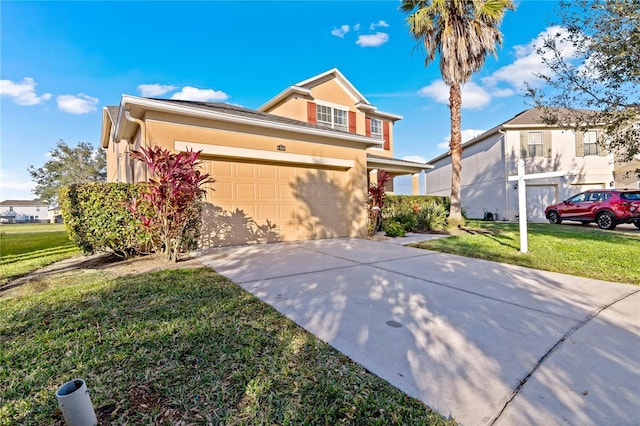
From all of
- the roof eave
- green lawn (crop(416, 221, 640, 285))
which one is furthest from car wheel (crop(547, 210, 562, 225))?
the roof eave

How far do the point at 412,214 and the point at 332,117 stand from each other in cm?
706

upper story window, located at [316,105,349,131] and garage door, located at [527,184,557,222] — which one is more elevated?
upper story window, located at [316,105,349,131]

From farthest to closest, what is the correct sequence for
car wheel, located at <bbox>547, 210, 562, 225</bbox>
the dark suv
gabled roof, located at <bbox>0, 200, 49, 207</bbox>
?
1. gabled roof, located at <bbox>0, 200, 49, 207</bbox>
2. car wheel, located at <bbox>547, 210, 562, 225</bbox>
3. the dark suv

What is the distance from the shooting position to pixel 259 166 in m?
8.12

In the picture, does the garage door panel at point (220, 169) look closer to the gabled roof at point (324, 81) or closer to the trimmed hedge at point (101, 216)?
the trimmed hedge at point (101, 216)

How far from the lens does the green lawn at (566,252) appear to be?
16.3ft

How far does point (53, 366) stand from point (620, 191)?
16.0 metres

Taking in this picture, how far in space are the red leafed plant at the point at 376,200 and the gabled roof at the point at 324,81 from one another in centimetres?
677

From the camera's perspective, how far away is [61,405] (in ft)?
4.89

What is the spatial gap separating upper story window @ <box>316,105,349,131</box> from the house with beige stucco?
5737 millimetres

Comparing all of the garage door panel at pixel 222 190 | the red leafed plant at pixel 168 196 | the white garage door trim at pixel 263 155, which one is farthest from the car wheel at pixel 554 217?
the red leafed plant at pixel 168 196

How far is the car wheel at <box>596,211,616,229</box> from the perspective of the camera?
10.8 meters

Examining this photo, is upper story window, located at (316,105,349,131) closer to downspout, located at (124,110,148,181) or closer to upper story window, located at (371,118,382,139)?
upper story window, located at (371,118,382,139)

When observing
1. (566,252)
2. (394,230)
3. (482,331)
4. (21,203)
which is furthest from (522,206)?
(21,203)
